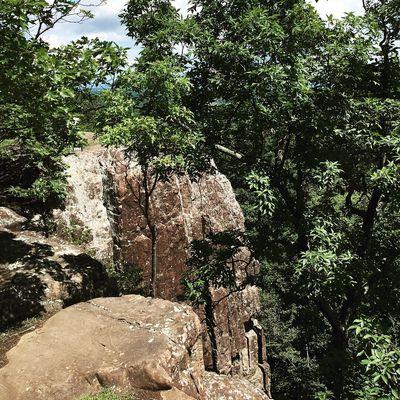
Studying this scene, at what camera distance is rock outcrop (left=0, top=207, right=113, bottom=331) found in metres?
9.65

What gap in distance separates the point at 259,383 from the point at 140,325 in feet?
56.2

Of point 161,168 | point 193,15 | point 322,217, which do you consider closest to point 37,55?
point 161,168

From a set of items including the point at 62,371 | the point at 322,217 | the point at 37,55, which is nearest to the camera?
the point at 37,55

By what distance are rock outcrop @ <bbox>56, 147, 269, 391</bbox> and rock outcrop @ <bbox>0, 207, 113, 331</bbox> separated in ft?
15.2

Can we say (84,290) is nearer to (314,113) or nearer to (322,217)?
(322,217)

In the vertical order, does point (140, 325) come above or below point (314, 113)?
below

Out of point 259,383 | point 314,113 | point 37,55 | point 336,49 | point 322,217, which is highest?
point 336,49

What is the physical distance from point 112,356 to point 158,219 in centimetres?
1214

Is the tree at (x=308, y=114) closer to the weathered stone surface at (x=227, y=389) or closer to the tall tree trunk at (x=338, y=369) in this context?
the tall tree trunk at (x=338, y=369)

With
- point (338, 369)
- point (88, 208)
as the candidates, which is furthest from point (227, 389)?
point (88, 208)

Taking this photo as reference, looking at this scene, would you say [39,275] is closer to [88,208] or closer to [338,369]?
[88,208]

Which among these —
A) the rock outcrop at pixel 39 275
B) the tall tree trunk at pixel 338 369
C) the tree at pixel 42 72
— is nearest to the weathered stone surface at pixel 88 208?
the rock outcrop at pixel 39 275

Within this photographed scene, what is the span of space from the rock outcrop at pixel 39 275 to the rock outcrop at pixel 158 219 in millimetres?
4620

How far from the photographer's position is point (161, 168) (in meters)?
9.47
